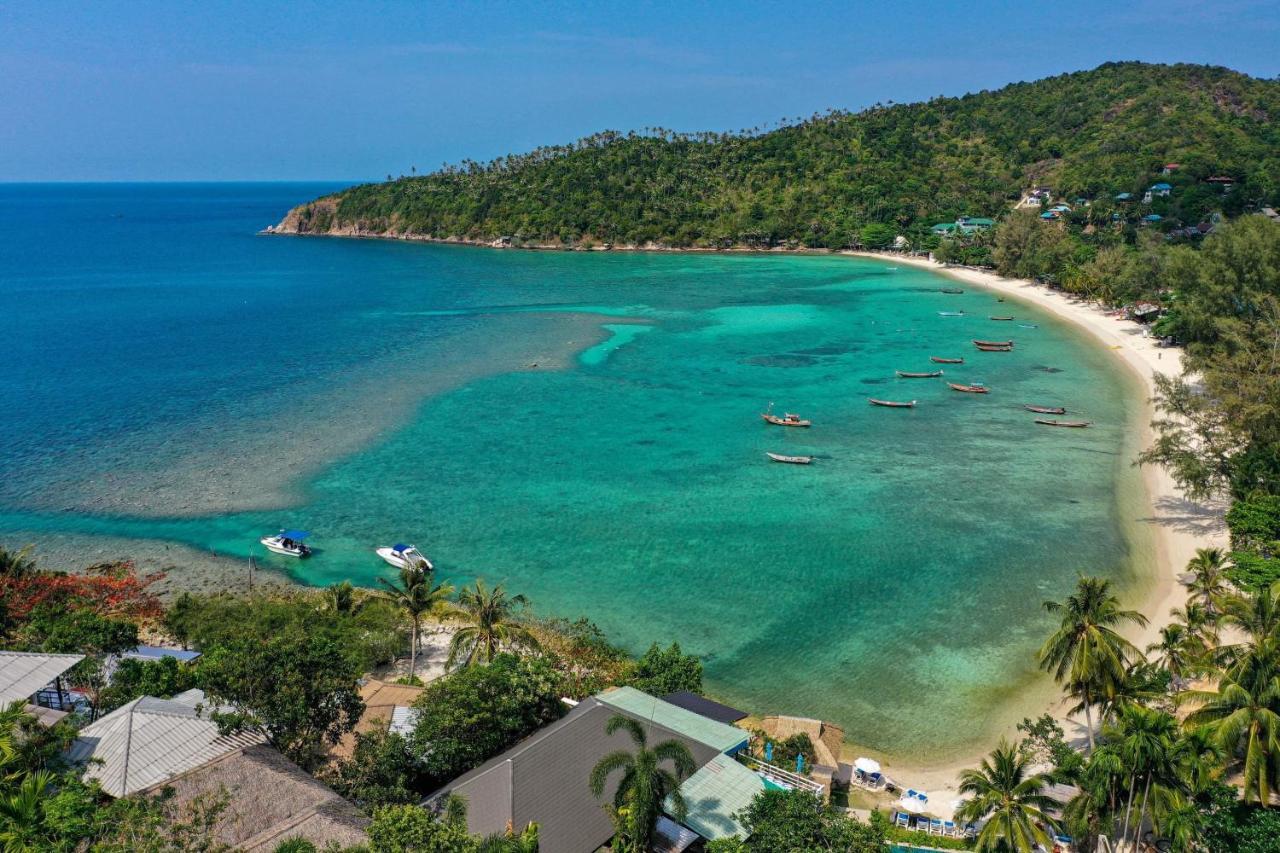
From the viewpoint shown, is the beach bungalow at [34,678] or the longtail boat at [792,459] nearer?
the beach bungalow at [34,678]

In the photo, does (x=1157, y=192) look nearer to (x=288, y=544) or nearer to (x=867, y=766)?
(x=867, y=766)

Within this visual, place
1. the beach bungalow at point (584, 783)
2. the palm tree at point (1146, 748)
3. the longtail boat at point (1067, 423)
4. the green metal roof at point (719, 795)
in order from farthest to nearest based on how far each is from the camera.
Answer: the longtail boat at point (1067, 423), the beach bungalow at point (584, 783), the green metal roof at point (719, 795), the palm tree at point (1146, 748)

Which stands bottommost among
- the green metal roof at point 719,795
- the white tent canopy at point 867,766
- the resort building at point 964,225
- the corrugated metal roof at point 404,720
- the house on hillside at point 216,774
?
the white tent canopy at point 867,766

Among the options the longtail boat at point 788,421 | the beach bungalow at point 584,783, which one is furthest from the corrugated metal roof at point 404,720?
the longtail boat at point 788,421

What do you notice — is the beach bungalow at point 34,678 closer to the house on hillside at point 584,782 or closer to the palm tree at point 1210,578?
the house on hillside at point 584,782

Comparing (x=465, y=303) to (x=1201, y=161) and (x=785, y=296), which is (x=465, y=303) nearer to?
(x=785, y=296)

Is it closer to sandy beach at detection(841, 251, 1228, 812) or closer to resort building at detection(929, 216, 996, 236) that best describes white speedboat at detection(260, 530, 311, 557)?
sandy beach at detection(841, 251, 1228, 812)

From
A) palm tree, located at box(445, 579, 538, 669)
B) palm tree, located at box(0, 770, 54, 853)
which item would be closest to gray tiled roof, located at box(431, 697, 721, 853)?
palm tree, located at box(445, 579, 538, 669)
